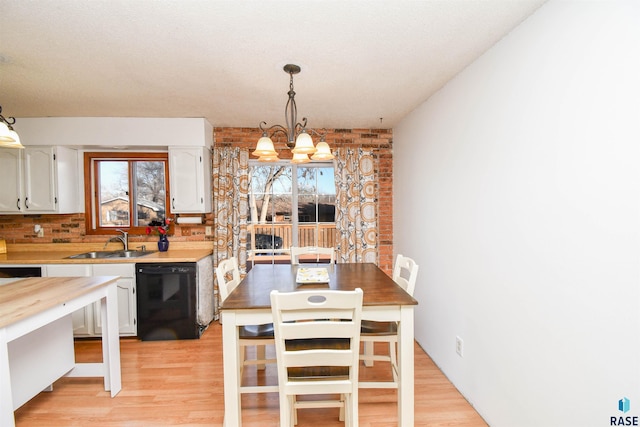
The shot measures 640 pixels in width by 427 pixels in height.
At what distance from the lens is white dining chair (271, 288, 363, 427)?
1.37 metres

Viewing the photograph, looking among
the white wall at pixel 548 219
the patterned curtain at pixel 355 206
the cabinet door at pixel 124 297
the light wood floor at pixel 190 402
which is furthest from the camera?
the patterned curtain at pixel 355 206

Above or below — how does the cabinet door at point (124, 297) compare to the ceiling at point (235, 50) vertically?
below

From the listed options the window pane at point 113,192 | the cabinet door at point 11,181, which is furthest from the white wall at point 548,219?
the cabinet door at point 11,181

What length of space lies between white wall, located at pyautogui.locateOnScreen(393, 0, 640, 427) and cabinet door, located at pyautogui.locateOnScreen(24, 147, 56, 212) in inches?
164

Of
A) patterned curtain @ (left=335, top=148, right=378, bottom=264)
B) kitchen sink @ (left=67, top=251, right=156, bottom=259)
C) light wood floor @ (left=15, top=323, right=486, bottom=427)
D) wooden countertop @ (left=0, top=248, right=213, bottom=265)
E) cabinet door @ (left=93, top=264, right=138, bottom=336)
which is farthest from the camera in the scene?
patterned curtain @ (left=335, top=148, right=378, bottom=264)

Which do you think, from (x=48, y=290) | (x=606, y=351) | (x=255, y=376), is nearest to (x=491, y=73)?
(x=606, y=351)

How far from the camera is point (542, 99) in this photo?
1.45m

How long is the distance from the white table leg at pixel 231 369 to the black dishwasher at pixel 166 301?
1672 millimetres

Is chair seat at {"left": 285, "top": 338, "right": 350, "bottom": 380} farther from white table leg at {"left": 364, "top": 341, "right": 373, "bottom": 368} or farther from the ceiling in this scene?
the ceiling

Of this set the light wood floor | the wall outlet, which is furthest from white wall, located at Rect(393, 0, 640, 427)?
the light wood floor

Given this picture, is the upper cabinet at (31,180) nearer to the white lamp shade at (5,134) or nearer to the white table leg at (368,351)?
the white lamp shade at (5,134)

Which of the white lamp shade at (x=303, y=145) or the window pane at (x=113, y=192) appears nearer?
the white lamp shade at (x=303, y=145)

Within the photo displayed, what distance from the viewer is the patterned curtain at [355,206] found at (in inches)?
145

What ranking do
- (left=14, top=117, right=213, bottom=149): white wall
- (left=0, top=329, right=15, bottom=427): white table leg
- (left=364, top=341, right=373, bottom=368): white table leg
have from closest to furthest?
(left=0, top=329, right=15, bottom=427): white table leg
(left=364, top=341, right=373, bottom=368): white table leg
(left=14, top=117, right=213, bottom=149): white wall
